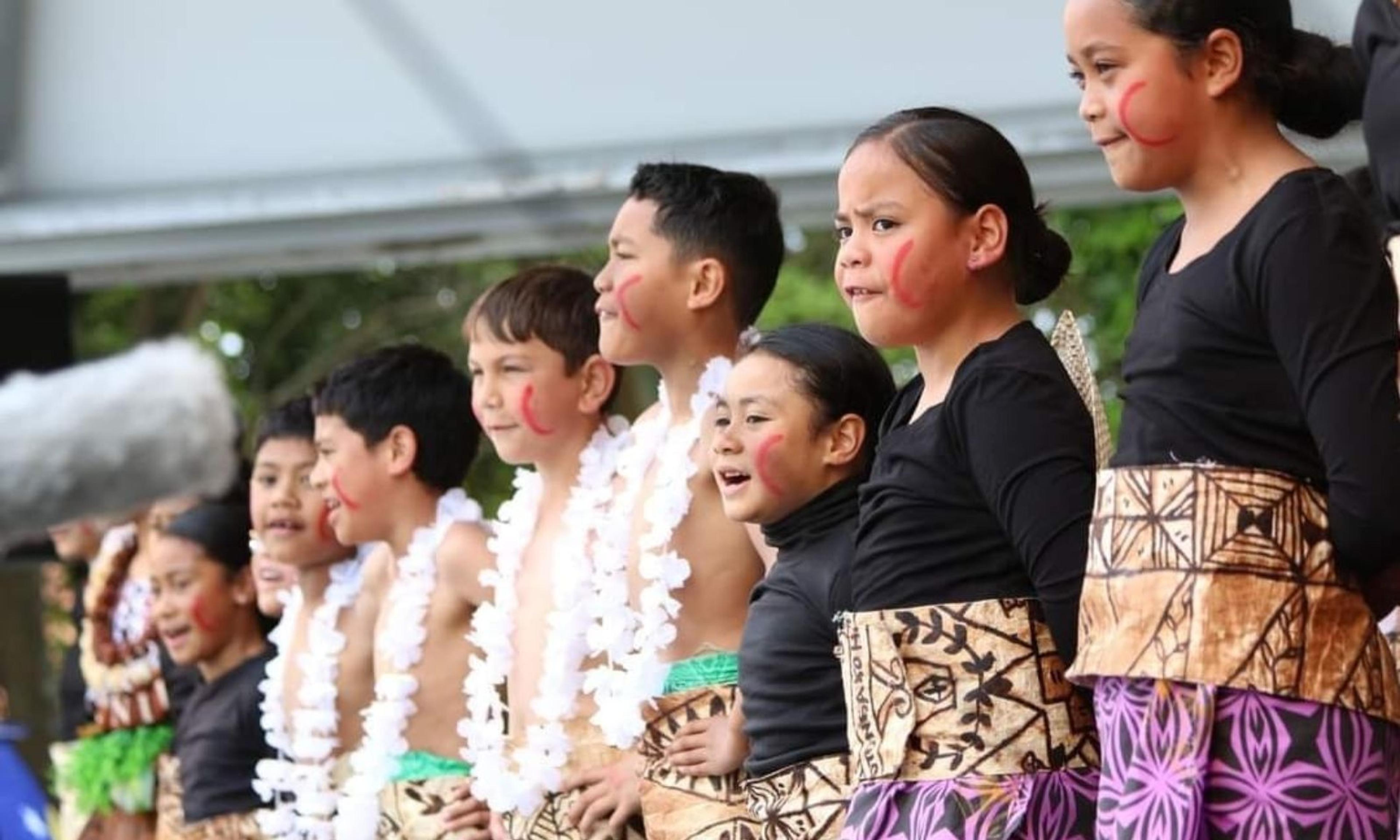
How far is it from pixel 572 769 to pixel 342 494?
1.22 metres

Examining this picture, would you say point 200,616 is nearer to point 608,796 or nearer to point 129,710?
point 129,710

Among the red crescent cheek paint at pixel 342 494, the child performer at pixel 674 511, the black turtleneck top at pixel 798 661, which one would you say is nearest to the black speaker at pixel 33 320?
the red crescent cheek paint at pixel 342 494

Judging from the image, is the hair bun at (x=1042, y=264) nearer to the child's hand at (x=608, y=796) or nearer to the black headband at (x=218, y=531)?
the child's hand at (x=608, y=796)

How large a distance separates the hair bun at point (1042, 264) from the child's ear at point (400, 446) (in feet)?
7.34

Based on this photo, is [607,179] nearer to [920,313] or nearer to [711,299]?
[711,299]

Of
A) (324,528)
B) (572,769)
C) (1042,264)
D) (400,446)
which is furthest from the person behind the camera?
(324,528)

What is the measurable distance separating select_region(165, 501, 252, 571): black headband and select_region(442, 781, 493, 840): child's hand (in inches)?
72.4

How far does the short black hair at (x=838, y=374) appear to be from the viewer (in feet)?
14.3

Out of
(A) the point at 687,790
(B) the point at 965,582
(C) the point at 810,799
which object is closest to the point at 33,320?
(A) the point at 687,790

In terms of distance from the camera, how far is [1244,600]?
3105 millimetres

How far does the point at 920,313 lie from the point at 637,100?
2804 millimetres

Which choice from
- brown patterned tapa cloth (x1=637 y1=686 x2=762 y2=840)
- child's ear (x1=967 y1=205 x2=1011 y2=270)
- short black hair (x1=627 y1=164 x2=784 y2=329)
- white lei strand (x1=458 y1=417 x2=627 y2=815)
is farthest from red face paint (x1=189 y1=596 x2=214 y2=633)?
child's ear (x1=967 y1=205 x2=1011 y2=270)

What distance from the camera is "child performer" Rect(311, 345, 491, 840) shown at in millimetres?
5469

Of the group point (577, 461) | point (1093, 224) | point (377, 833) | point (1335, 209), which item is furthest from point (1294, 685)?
point (1093, 224)
